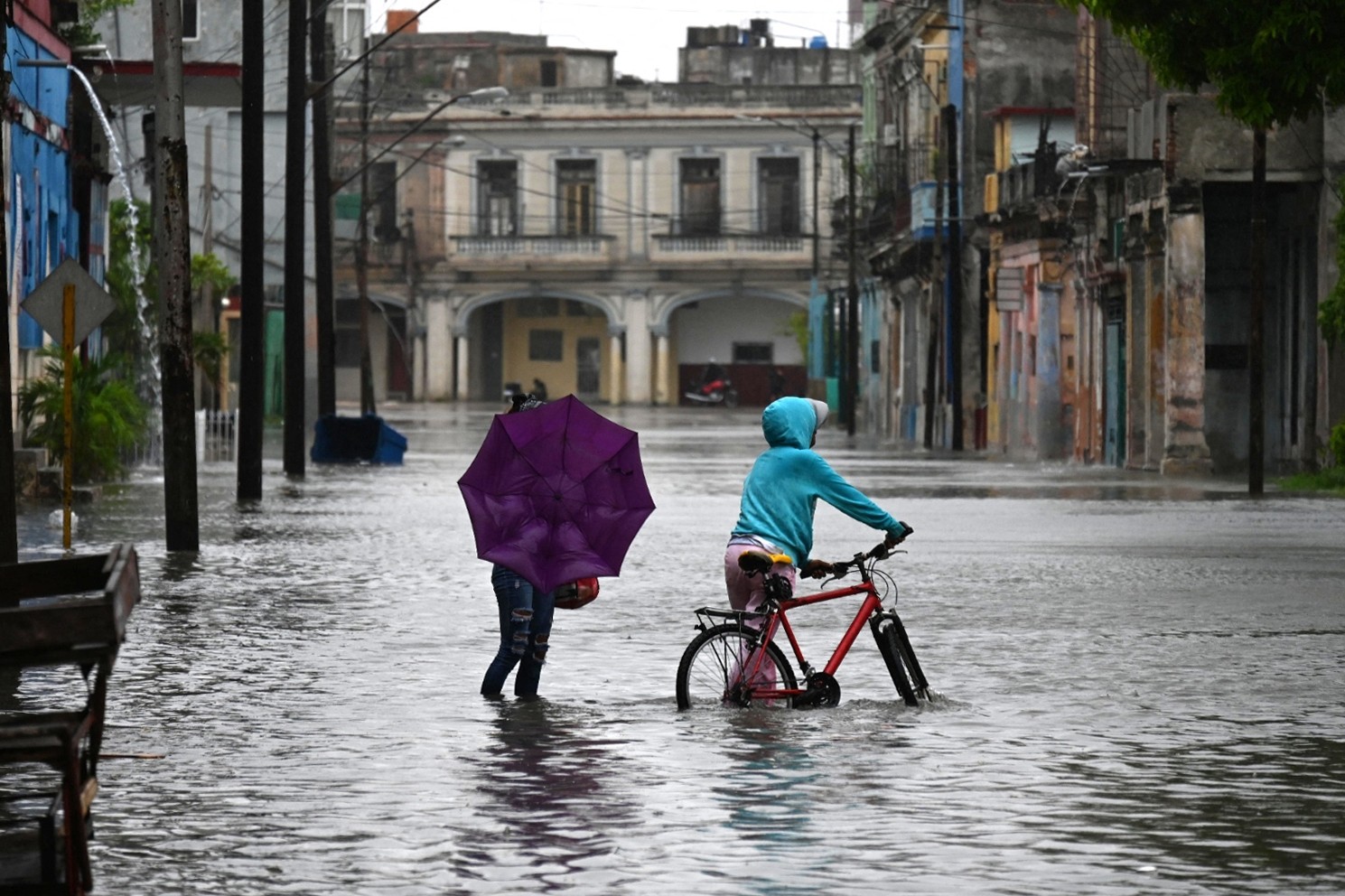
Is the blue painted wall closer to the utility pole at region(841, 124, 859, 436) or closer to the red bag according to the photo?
the red bag

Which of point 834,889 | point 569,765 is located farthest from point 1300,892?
point 569,765

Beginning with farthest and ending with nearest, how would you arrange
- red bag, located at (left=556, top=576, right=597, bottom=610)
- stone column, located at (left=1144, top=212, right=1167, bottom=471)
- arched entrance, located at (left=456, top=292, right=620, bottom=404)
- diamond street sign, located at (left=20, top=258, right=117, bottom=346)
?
1. arched entrance, located at (left=456, top=292, right=620, bottom=404)
2. stone column, located at (left=1144, top=212, right=1167, bottom=471)
3. diamond street sign, located at (left=20, top=258, right=117, bottom=346)
4. red bag, located at (left=556, top=576, right=597, bottom=610)

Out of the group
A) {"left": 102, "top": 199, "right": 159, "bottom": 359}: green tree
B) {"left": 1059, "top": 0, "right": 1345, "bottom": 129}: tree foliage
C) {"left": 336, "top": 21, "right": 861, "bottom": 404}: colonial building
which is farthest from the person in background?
{"left": 336, "top": 21, "right": 861, "bottom": 404}: colonial building

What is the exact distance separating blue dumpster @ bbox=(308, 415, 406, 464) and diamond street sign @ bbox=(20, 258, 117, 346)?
20.4 m

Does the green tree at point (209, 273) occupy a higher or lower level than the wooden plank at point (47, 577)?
higher

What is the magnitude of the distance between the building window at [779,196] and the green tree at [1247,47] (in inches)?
2876

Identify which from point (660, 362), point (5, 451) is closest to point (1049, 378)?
point (5, 451)

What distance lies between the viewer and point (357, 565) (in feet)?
65.5

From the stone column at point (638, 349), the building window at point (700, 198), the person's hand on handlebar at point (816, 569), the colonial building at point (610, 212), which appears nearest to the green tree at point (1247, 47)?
the person's hand on handlebar at point (816, 569)

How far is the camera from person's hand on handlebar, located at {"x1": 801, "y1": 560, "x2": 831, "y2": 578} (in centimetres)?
Answer: 1116

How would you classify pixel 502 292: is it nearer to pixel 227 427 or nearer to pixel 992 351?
pixel 992 351

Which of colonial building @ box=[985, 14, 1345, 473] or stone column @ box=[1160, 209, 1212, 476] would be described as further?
stone column @ box=[1160, 209, 1212, 476]

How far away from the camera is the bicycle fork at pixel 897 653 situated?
37.1ft

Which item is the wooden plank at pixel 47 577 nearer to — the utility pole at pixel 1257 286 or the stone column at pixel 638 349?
the utility pole at pixel 1257 286
